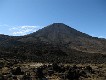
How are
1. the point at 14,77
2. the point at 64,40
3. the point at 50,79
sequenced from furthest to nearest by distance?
1. the point at 64,40
2. the point at 50,79
3. the point at 14,77

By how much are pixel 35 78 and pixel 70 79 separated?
17.7 feet

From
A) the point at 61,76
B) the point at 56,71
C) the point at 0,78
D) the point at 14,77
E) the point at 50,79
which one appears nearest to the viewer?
the point at 0,78

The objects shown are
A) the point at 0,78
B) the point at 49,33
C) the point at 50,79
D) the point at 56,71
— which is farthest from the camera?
the point at 49,33

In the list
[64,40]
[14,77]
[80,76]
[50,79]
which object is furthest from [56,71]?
[64,40]

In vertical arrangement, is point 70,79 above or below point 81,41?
below

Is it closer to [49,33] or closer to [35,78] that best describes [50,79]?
[35,78]

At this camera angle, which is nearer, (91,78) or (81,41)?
(91,78)

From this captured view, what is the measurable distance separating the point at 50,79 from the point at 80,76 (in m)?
6.45

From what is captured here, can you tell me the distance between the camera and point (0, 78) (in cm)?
3052

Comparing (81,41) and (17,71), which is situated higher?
(81,41)

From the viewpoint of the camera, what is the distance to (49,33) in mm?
197875

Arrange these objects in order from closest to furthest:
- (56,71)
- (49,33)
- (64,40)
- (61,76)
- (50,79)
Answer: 1. (50,79)
2. (61,76)
3. (56,71)
4. (64,40)
5. (49,33)

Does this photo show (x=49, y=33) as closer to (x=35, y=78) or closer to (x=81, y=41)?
(x=81, y=41)

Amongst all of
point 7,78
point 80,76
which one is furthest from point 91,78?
point 7,78
